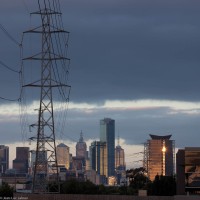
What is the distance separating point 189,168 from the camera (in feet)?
389

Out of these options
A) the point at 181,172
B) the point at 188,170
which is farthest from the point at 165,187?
the point at 188,170

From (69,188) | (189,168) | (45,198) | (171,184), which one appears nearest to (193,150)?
(189,168)

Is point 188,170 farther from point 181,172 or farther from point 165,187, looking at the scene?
point 165,187

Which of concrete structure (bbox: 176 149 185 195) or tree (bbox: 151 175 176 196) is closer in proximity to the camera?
concrete structure (bbox: 176 149 185 195)

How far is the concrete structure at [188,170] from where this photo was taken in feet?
387

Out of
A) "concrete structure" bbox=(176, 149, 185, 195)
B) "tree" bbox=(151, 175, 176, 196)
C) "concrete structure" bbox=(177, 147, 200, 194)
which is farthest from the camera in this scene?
"tree" bbox=(151, 175, 176, 196)

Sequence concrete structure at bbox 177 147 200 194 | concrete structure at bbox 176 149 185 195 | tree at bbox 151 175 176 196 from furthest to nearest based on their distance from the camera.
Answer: tree at bbox 151 175 176 196, concrete structure at bbox 176 149 185 195, concrete structure at bbox 177 147 200 194

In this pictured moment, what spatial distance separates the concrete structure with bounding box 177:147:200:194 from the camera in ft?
387

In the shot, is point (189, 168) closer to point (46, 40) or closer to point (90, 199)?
point (90, 199)

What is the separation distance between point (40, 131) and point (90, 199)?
58.2ft

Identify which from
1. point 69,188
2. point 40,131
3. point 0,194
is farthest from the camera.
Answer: point 69,188

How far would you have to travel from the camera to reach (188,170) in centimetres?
11844

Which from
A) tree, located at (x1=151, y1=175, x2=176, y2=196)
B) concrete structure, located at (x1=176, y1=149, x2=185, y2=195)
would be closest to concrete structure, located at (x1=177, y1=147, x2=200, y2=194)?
concrete structure, located at (x1=176, y1=149, x2=185, y2=195)

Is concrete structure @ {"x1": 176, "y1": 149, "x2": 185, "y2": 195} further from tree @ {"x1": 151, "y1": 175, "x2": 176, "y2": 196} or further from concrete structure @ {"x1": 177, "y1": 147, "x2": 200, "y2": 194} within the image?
tree @ {"x1": 151, "y1": 175, "x2": 176, "y2": 196}
